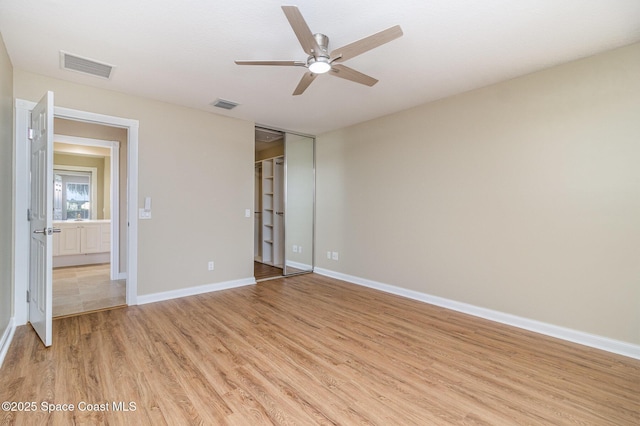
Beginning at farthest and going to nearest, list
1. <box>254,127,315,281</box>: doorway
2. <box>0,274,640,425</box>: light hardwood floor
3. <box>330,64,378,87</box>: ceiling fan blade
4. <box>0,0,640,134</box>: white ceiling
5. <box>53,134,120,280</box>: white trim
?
<box>254,127,315,281</box>: doorway < <box>53,134,120,280</box>: white trim < <box>330,64,378,87</box>: ceiling fan blade < <box>0,0,640,134</box>: white ceiling < <box>0,274,640,425</box>: light hardwood floor

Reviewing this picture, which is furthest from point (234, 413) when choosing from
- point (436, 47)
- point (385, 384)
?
point (436, 47)

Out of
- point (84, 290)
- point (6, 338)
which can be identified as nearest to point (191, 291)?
point (84, 290)

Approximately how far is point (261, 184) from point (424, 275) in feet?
13.0

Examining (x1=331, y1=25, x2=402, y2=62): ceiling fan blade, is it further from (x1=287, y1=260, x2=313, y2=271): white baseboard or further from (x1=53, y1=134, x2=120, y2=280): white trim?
(x1=53, y1=134, x2=120, y2=280): white trim

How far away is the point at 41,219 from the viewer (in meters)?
2.65

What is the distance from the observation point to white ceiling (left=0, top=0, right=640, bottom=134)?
2.06 meters

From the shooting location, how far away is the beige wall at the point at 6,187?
8.30 feet

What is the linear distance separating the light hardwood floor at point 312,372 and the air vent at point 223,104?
102 inches

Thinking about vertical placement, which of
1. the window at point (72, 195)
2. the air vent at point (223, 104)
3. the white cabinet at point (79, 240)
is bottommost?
the white cabinet at point (79, 240)

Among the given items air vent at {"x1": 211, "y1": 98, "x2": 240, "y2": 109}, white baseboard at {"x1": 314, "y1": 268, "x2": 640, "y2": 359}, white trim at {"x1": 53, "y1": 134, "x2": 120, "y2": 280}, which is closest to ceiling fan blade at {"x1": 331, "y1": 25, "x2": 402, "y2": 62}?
air vent at {"x1": 211, "y1": 98, "x2": 240, "y2": 109}

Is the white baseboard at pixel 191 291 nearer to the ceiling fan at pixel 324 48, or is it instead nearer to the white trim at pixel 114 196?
the white trim at pixel 114 196

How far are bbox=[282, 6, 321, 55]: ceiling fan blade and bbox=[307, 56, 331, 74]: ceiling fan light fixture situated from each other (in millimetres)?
69

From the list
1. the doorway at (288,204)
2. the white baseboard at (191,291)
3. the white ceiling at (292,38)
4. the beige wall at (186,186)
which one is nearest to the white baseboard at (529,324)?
the doorway at (288,204)

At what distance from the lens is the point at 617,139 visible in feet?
8.46
